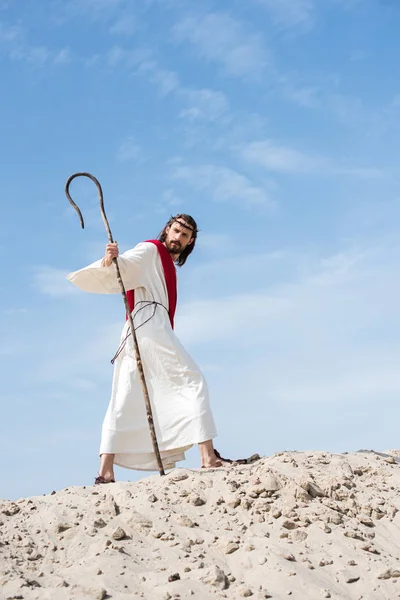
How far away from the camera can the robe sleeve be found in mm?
6730

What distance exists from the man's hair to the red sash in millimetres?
244

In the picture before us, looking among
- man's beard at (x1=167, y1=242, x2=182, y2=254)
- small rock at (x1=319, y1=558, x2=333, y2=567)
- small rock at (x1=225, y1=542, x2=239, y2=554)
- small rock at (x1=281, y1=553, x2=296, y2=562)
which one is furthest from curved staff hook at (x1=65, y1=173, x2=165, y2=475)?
small rock at (x1=319, y1=558, x2=333, y2=567)

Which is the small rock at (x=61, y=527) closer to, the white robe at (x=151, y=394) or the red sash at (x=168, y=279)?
the white robe at (x=151, y=394)

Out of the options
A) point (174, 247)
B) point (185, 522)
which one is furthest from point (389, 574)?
point (174, 247)

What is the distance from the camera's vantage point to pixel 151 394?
663 centimetres

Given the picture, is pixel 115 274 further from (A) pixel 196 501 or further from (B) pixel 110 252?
(A) pixel 196 501

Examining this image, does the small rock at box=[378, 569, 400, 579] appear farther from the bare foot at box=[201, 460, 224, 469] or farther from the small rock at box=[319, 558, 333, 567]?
the bare foot at box=[201, 460, 224, 469]

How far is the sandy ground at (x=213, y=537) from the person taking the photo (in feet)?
14.7

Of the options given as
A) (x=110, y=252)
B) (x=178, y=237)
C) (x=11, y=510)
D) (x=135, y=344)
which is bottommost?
(x=11, y=510)

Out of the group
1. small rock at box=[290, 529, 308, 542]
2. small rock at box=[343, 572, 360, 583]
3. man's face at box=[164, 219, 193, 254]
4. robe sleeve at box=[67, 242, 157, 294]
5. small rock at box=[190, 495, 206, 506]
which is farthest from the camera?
man's face at box=[164, 219, 193, 254]

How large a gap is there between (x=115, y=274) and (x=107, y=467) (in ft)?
5.68

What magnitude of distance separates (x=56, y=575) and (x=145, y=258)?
3.09 meters

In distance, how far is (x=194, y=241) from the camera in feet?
23.9

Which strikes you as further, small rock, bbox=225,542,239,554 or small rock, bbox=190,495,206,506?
small rock, bbox=190,495,206,506
